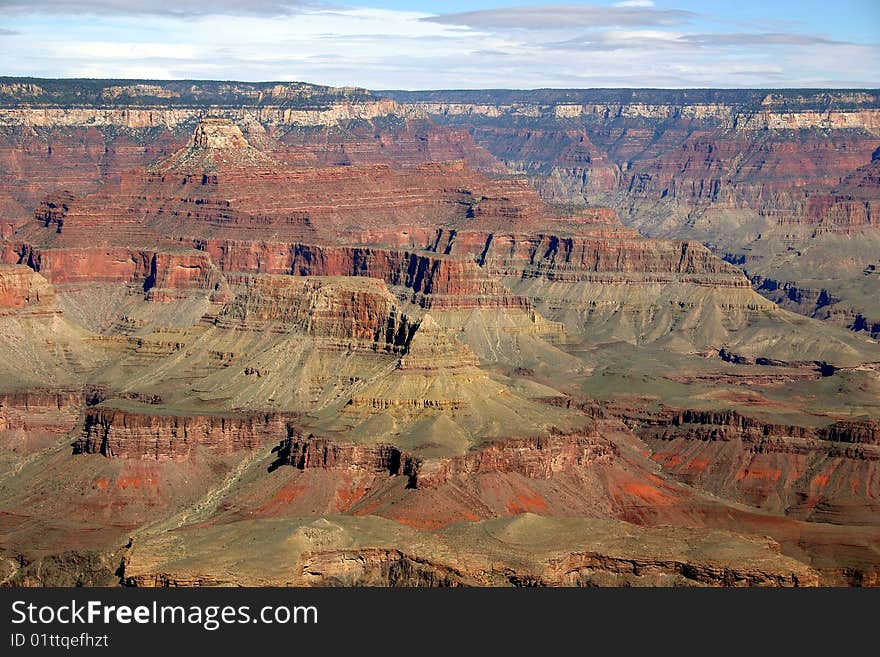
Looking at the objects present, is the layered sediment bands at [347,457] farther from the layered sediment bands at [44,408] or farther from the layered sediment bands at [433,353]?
the layered sediment bands at [44,408]

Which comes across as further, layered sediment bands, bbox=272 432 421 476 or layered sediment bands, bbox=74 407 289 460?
layered sediment bands, bbox=74 407 289 460

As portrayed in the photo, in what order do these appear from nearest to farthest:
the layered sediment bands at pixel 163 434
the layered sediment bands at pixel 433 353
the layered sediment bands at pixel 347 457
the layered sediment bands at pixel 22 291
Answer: the layered sediment bands at pixel 347 457, the layered sediment bands at pixel 163 434, the layered sediment bands at pixel 433 353, the layered sediment bands at pixel 22 291

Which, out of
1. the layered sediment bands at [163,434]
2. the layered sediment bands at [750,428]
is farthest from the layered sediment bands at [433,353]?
the layered sediment bands at [750,428]

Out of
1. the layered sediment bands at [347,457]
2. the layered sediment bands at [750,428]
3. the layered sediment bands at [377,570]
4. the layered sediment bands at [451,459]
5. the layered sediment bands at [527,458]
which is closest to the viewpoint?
the layered sediment bands at [377,570]

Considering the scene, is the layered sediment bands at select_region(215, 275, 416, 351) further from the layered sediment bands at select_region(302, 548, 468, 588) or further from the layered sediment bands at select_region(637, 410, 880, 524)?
the layered sediment bands at select_region(302, 548, 468, 588)

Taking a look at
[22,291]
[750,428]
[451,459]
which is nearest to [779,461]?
[750,428]

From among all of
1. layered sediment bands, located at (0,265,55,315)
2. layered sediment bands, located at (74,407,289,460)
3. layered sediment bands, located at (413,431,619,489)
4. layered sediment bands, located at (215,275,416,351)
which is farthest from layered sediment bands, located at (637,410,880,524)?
layered sediment bands, located at (0,265,55,315)

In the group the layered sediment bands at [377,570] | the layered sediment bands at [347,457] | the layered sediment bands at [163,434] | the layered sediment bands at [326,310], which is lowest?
the layered sediment bands at [163,434]
